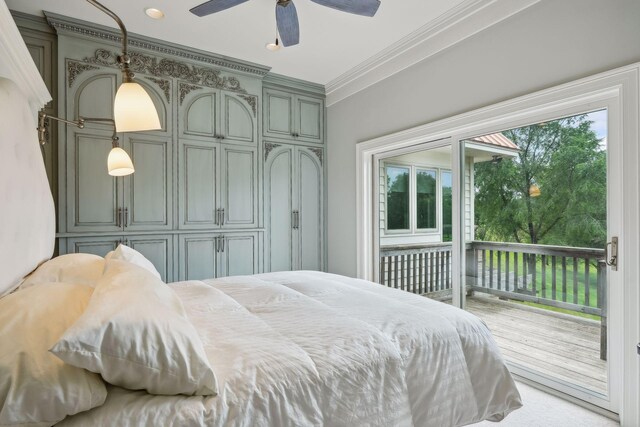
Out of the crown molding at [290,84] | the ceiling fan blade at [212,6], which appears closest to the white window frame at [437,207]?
the crown molding at [290,84]

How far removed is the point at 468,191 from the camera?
9.83ft

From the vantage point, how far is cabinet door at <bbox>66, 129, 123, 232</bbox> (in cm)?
296

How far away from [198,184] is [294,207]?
1185mm

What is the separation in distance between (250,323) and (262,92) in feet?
10.3

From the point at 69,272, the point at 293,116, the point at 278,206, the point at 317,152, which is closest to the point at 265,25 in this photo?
the point at 293,116

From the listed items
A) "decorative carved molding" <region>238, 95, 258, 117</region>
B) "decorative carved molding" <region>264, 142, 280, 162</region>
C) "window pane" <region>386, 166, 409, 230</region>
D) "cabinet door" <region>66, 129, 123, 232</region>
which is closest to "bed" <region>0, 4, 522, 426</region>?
"cabinet door" <region>66, 129, 123, 232</region>

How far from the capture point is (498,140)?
2.75m

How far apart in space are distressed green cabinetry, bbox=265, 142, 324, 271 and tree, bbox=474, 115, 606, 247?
6.69 ft

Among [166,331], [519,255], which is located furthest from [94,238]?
[519,255]

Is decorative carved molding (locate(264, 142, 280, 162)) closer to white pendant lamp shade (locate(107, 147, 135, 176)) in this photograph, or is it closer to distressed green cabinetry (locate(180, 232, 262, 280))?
distressed green cabinetry (locate(180, 232, 262, 280))

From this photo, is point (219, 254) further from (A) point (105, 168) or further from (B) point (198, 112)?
(B) point (198, 112)

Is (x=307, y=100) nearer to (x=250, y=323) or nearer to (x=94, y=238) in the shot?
(x=94, y=238)

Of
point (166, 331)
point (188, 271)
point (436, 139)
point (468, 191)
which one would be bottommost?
point (188, 271)

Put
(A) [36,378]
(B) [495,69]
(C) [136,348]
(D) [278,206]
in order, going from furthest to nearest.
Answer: (D) [278,206]
(B) [495,69]
(C) [136,348]
(A) [36,378]
